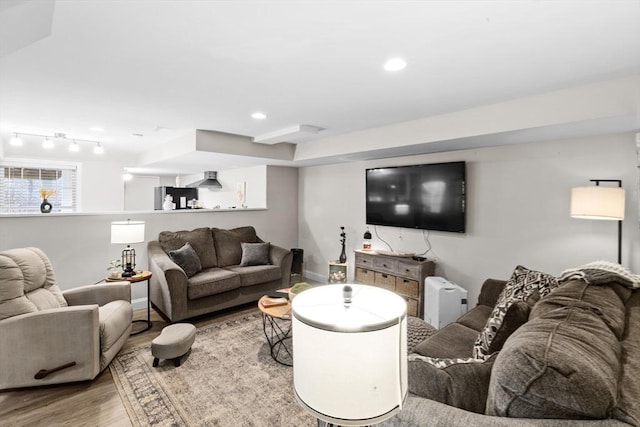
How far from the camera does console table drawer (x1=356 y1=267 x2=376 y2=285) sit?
171 inches

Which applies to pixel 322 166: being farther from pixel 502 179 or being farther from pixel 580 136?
pixel 580 136

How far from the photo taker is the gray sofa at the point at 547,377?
0.88 metres

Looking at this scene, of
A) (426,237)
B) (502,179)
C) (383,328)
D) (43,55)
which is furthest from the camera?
(426,237)

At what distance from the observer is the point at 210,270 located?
4.11 m

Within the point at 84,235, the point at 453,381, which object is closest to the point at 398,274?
the point at 453,381

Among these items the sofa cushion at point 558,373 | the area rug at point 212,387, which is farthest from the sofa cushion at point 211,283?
the sofa cushion at point 558,373

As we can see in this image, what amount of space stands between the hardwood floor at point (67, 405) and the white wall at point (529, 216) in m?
3.57

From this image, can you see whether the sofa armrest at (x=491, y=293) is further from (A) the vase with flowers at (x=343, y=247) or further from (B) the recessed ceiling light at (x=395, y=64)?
(A) the vase with flowers at (x=343, y=247)

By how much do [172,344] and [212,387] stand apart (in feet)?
1.74

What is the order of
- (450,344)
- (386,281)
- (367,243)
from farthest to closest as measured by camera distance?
(367,243)
(386,281)
(450,344)

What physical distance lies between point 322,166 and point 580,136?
3.58 metres

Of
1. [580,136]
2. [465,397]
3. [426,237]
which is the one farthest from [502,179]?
[465,397]

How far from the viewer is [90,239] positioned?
3.68m

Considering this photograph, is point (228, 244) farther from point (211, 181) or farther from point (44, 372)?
point (211, 181)
